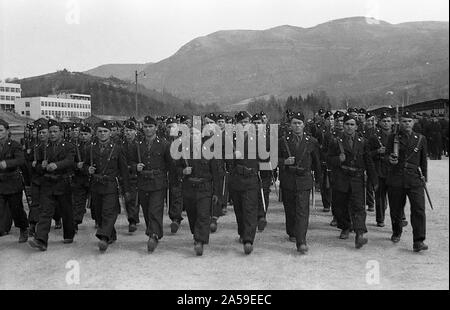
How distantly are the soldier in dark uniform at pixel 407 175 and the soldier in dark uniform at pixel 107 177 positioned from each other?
3915mm

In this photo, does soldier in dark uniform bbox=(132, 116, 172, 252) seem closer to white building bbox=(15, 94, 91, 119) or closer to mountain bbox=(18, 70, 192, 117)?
white building bbox=(15, 94, 91, 119)

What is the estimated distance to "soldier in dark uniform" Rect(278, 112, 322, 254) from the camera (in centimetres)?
678

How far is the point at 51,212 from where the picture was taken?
7.11 metres

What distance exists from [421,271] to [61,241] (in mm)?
5199

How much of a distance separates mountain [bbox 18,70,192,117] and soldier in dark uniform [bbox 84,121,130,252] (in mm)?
89207

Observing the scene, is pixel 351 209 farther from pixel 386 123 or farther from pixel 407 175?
pixel 386 123

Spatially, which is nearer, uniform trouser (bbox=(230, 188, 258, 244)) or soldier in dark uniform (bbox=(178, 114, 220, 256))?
uniform trouser (bbox=(230, 188, 258, 244))

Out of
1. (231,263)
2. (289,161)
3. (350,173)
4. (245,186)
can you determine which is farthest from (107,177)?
(350,173)

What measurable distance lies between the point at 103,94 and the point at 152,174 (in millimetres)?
113423

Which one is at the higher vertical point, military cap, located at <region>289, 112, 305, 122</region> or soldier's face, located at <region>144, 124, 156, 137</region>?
military cap, located at <region>289, 112, 305, 122</region>

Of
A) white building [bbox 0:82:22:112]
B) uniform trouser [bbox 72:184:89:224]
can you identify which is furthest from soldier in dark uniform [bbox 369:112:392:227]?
white building [bbox 0:82:22:112]

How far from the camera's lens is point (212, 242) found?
23.8 ft

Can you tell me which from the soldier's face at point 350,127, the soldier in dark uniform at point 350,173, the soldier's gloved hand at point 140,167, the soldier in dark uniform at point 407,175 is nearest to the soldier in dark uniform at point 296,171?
the soldier in dark uniform at point 350,173

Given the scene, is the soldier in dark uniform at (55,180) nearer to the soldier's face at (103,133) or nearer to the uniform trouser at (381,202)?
the soldier's face at (103,133)
